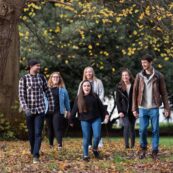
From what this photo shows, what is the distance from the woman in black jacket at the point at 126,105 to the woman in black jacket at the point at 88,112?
2.87m

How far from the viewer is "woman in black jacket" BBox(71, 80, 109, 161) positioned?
12.2 meters

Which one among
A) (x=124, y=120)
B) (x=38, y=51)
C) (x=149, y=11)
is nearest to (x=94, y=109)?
(x=124, y=120)

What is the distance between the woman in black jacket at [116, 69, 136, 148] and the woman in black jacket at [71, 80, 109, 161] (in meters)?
2.87

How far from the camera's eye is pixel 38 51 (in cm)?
3089

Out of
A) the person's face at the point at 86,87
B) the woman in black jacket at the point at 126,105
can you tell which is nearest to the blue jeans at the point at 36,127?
the person's face at the point at 86,87

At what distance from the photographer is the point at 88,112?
40.2 ft

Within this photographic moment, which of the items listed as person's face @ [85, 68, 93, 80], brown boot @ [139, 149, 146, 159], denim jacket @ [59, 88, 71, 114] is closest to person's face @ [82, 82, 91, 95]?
brown boot @ [139, 149, 146, 159]

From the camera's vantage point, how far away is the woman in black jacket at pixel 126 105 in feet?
49.8

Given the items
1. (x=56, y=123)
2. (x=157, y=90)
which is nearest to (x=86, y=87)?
(x=157, y=90)

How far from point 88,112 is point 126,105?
3151mm

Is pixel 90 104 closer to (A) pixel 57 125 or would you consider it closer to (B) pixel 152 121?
(B) pixel 152 121

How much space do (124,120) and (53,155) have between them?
283 cm

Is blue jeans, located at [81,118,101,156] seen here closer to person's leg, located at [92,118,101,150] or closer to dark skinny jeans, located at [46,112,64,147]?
person's leg, located at [92,118,101,150]

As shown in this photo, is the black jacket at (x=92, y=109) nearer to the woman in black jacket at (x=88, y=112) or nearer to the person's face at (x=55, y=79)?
the woman in black jacket at (x=88, y=112)
